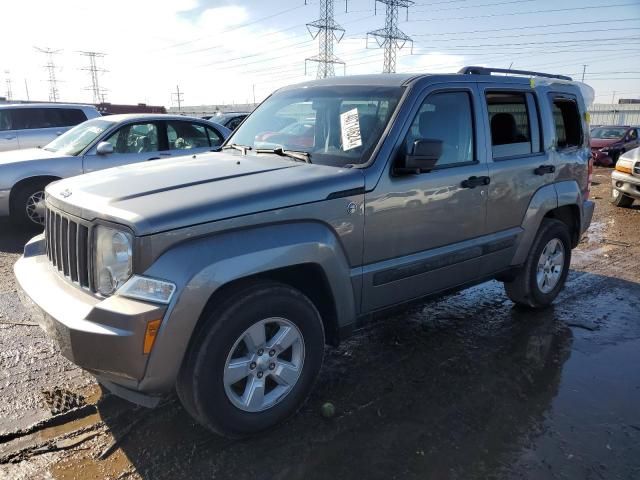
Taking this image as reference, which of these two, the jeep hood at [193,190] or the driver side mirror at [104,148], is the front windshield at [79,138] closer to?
the driver side mirror at [104,148]

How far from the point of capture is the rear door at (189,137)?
8023mm

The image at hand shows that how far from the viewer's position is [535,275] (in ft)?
15.4

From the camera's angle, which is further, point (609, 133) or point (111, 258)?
point (609, 133)

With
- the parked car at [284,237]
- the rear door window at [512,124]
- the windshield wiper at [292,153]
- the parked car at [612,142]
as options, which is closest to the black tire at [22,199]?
the parked car at [284,237]

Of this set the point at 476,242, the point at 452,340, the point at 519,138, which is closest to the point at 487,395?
the point at 452,340

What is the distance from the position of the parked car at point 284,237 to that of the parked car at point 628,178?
668cm

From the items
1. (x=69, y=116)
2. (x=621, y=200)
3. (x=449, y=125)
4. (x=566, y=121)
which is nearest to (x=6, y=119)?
(x=69, y=116)

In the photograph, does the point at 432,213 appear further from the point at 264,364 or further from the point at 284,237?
the point at 264,364

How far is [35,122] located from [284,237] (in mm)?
9962

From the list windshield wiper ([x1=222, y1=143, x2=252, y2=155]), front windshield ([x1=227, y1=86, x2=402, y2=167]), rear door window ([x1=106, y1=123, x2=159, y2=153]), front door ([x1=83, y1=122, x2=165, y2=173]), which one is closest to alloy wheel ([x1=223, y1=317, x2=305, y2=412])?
front windshield ([x1=227, y1=86, x2=402, y2=167])

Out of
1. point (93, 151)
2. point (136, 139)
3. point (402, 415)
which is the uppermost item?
point (136, 139)

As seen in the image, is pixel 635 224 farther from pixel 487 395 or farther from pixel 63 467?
pixel 63 467

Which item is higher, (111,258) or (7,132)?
(7,132)

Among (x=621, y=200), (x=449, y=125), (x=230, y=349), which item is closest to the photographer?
(x=230, y=349)
